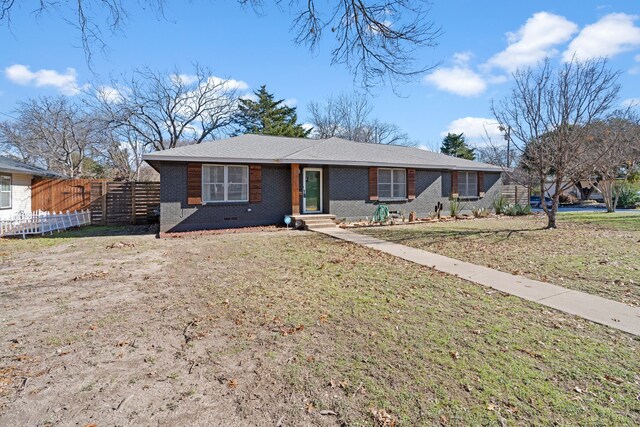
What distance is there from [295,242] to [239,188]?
4196 mm

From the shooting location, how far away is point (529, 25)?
896 centimetres

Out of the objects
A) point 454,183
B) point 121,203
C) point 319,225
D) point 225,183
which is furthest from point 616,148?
point 121,203

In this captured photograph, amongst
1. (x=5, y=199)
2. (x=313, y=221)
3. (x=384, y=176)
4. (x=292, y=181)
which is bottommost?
(x=313, y=221)

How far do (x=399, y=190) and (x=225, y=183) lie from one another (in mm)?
8073

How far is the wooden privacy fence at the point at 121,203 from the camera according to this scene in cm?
1438

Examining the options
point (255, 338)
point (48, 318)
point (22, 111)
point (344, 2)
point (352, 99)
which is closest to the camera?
point (255, 338)

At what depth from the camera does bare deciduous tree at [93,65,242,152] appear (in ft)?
86.2

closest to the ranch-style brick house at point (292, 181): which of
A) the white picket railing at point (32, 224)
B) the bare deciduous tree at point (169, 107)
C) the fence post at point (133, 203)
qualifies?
the fence post at point (133, 203)

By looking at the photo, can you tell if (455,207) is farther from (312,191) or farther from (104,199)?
(104,199)

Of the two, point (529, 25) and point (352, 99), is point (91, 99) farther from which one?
point (529, 25)

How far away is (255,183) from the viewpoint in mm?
12484

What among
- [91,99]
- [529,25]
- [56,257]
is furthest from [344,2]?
[91,99]

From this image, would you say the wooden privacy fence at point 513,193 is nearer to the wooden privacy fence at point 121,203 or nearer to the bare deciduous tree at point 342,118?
the wooden privacy fence at point 121,203

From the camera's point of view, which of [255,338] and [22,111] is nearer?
[255,338]
